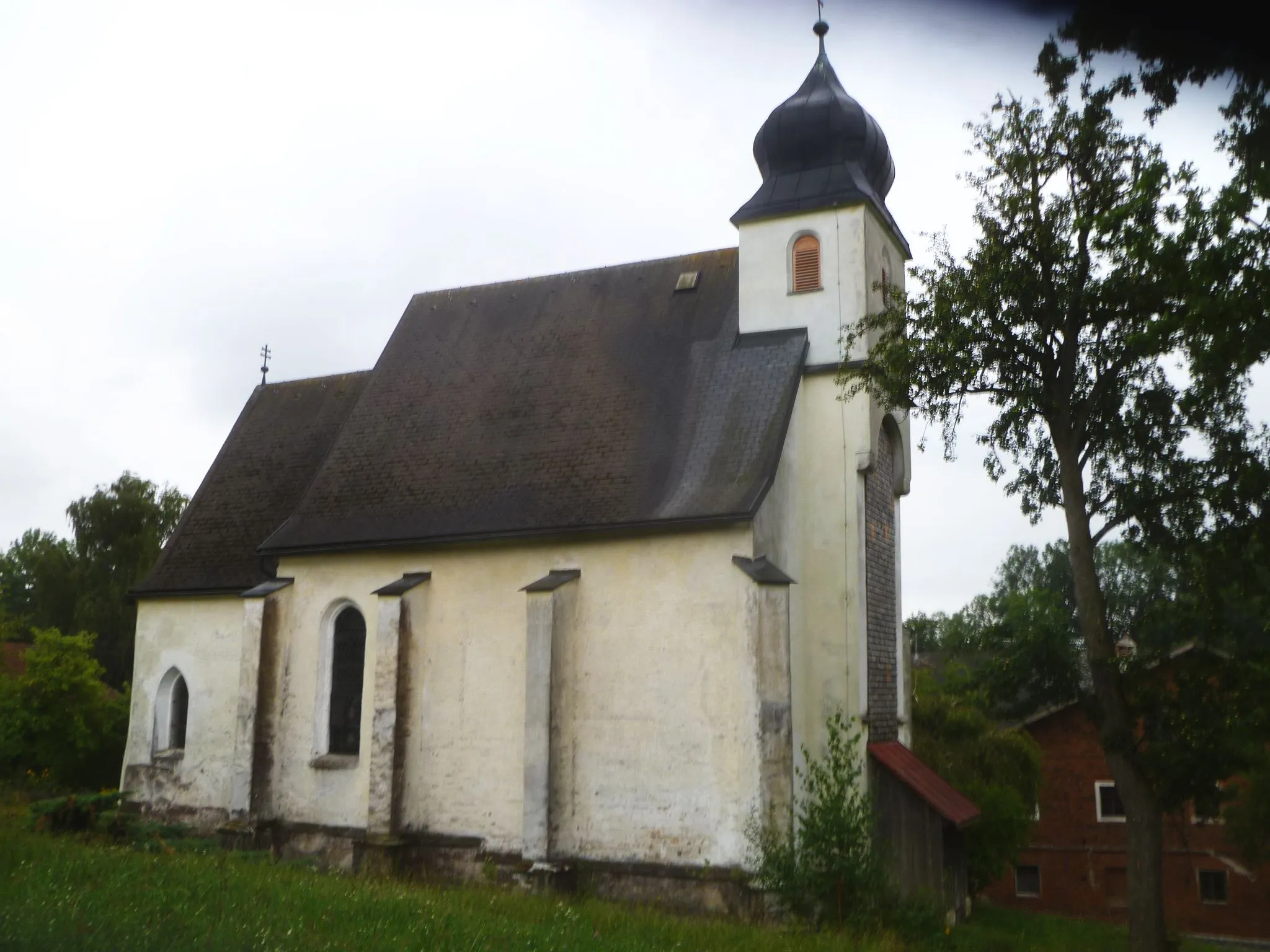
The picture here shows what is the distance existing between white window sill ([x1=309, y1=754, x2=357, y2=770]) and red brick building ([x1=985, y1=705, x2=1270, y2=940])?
2088 centimetres

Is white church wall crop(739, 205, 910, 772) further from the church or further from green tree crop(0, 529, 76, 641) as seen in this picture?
green tree crop(0, 529, 76, 641)

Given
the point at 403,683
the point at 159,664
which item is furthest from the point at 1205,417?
the point at 159,664

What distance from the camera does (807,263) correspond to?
18109mm

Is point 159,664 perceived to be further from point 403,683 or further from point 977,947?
point 977,947

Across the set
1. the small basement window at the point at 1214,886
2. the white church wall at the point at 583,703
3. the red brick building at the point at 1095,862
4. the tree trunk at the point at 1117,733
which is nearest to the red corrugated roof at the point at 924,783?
the white church wall at the point at 583,703

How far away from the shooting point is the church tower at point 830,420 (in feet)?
53.9

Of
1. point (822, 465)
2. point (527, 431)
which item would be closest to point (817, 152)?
point (822, 465)

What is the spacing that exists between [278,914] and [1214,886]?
29.8 meters

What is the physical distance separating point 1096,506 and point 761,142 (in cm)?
870

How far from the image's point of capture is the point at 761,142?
1916cm

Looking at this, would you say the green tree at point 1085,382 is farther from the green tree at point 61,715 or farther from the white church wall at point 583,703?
the green tree at point 61,715

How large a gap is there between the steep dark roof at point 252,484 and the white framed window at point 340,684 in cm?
223

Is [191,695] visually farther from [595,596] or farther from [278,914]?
[278,914]

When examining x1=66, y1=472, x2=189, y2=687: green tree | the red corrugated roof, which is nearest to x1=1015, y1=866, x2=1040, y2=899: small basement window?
the red corrugated roof
